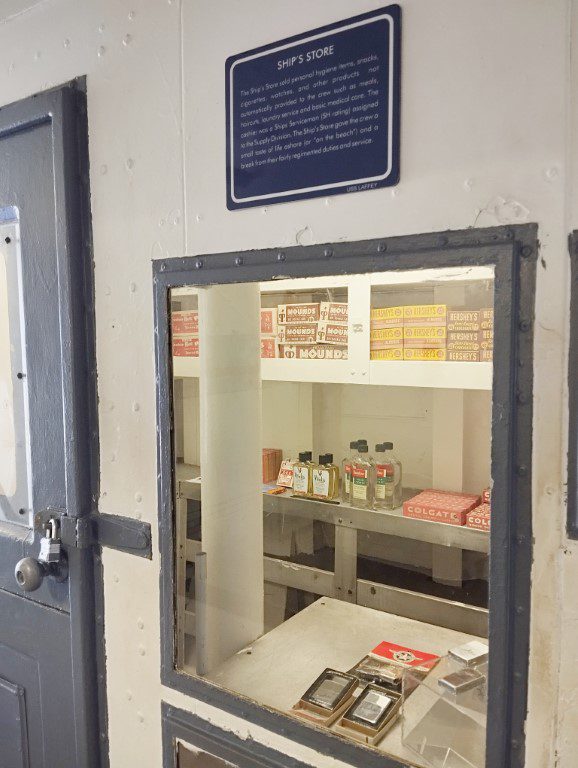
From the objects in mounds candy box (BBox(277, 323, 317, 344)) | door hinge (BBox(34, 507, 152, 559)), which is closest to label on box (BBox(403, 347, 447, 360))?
mounds candy box (BBox(277, 323, 317, 344))

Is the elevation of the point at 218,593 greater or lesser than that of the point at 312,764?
greater

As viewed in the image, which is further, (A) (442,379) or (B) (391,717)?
(A) (442,379)

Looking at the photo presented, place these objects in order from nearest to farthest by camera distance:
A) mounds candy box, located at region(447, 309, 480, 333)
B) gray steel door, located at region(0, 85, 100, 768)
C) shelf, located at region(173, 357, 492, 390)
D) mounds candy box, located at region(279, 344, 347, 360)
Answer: mounds candy box, located at region(447, 309, 480, 333), gray steel door, located at region(0, 85, 100, 768), shelf, located at region(173, 357, 492, 390), mounds candy box, located at region(279, 344, 347, 360)

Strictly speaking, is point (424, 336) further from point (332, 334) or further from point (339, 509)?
point (339, 509)

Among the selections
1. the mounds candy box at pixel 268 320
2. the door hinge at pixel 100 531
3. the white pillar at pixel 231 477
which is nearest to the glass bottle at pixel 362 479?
the white pillar at pixel 231 477

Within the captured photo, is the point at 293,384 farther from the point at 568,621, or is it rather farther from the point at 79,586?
the point at 568,621

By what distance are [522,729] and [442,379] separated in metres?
1.25

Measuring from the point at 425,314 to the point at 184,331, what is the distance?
0.73m

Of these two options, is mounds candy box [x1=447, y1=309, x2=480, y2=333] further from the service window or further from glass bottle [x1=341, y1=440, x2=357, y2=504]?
glass bottle [x1=341, y1=440, x2=357, y2=504]

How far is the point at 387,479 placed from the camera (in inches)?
90.0

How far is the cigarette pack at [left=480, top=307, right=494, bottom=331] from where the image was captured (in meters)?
1.08

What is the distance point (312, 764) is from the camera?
1299mm

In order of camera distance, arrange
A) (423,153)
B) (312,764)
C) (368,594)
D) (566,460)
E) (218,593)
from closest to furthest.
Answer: (566,460)
(423,153)
(312,764)
(218,593)
(368,594)

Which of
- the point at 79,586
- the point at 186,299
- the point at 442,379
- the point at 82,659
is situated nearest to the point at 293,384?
the point at 442,379
